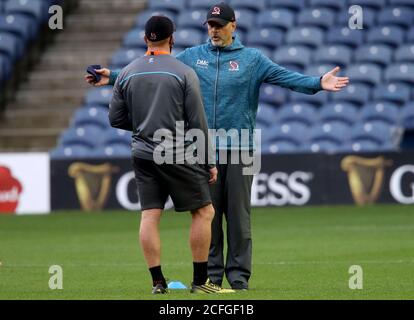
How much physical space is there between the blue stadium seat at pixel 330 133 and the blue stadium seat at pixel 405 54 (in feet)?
7.09

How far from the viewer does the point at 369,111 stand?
73.3ft

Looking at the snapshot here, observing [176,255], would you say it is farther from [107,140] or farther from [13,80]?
[13,80]

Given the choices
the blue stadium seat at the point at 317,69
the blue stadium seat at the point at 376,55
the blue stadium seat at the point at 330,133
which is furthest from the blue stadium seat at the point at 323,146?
the blue stadium seat at the point at 376,55

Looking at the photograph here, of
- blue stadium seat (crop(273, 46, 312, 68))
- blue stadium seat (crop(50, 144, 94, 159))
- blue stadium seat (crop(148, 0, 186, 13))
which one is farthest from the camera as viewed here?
blue stadium seat (crop(148, 0, 186, 13))

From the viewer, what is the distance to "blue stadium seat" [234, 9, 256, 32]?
982 inches

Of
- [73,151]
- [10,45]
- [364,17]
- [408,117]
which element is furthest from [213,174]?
[10,45]

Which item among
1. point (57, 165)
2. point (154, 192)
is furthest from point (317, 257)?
point (57, 165)

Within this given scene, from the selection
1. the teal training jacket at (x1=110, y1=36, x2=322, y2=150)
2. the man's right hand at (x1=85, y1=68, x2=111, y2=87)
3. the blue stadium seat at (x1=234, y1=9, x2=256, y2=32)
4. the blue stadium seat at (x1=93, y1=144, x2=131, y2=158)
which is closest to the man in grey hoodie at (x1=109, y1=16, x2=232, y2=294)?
the man's right hand at (x1=85, y1=68, x2=111, y2=87)

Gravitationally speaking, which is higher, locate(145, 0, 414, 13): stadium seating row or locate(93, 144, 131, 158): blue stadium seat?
locate(145, 0, 414, 13): stadium seating row

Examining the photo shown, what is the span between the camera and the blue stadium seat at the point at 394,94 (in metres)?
22.8

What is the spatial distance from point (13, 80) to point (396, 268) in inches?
612

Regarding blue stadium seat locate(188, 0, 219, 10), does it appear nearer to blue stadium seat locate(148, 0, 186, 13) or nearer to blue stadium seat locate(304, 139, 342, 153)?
blue stadium seat locate(148, 0, 186, 13)

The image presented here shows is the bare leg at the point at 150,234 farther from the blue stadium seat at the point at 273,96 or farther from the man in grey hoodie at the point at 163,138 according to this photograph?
the blue stadium seat at the point at 273,96
